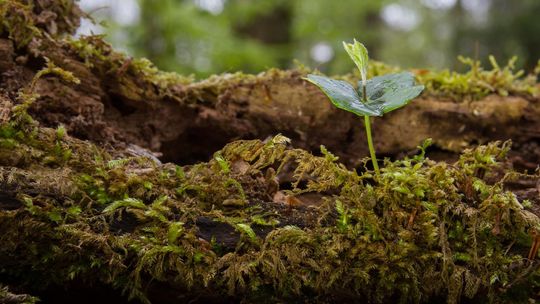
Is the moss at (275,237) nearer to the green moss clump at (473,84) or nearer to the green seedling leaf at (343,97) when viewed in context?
the green seedling leaf at (343,97)

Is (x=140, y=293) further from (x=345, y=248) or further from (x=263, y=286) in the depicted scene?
(x=345, y=248)

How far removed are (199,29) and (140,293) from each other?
5.69 metres

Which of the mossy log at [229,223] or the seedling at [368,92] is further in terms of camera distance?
the seedling at [368,92]

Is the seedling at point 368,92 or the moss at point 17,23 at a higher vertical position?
the moss at point 17,23

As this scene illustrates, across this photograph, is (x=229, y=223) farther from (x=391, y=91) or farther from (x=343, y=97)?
(x=391, y=91)

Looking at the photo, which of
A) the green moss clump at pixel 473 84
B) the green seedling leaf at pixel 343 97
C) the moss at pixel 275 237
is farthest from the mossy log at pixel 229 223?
the green moss clump at pixel 473 84

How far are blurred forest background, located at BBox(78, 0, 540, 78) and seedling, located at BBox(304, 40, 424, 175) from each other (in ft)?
4.88

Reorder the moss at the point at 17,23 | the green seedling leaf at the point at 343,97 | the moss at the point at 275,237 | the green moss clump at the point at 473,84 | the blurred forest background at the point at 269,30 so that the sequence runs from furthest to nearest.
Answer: the blurred forest background at the point at 269,30
the green moss clump at the point at 473,84
the moss at the point at 17,23
the green seedling leaf at the point at 343,97
the moss at the point at 275,237

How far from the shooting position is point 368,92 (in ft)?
5.88

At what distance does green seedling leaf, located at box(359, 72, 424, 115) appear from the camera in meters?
1.56

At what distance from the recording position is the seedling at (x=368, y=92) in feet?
5.03

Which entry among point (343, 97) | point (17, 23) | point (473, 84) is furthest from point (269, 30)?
point (343, 97)

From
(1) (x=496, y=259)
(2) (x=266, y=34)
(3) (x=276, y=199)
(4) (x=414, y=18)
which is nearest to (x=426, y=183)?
(1) (x=496, y=259)

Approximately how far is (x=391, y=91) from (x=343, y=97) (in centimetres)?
25
